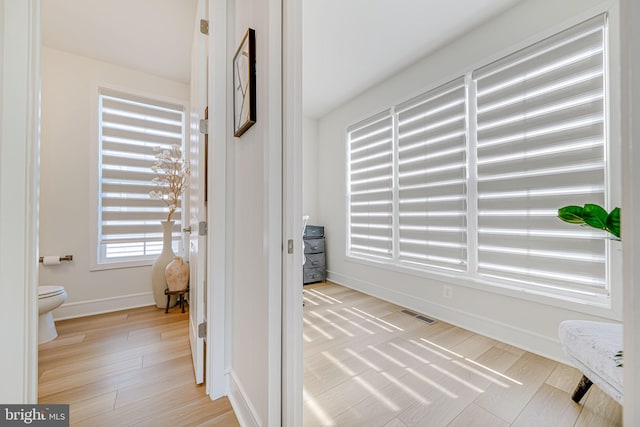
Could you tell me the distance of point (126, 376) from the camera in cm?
172

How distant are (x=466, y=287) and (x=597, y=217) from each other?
1.37 metres

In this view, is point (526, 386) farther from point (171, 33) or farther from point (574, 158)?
point (171, 33)

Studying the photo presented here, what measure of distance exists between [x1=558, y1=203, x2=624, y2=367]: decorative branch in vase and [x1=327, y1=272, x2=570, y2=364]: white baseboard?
0.77 meters

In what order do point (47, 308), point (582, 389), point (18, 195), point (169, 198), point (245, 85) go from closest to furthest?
point (18, 195), point (245, 85), point (582, 389), point (47, 308), point (169, 198)

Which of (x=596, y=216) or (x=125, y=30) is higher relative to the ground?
(x=125, y=30)

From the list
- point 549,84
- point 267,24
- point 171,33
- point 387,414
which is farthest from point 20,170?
point 549,84

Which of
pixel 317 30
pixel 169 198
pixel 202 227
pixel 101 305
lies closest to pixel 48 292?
pixel 101 305

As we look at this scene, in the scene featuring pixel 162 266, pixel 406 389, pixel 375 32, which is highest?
pixel 375 32

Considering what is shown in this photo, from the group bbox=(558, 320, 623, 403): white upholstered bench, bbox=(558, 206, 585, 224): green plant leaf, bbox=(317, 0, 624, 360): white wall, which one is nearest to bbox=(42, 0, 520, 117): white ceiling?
bbox=(317, 0, 624, 360): white wall

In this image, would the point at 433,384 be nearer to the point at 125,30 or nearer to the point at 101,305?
the point at 101,305

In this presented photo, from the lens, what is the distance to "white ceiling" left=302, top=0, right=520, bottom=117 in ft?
6.88

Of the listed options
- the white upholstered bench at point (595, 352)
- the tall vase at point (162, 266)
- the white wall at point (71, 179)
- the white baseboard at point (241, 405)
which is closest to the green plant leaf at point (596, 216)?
the white upholstered bench at point (595, 352)

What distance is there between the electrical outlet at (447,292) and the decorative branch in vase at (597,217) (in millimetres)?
1289

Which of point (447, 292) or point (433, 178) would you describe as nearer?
point (447, 292)
